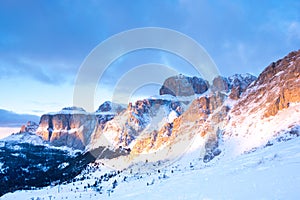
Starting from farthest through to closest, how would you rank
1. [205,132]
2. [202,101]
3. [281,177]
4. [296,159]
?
[202,101] < [205,132] < [296,159] < [281,177]

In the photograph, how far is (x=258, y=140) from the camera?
83.1 meters

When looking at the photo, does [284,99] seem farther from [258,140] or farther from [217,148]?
[217,148]

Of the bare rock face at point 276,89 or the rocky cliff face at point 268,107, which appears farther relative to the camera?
the bare rock face at point 276,89

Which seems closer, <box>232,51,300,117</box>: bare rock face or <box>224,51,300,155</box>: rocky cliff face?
<box>224,51,300,155</box>: rocky cliff face

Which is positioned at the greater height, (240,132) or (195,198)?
(240,132)

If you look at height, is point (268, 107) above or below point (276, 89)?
below

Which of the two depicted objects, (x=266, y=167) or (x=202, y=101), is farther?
(x=202, y=101)

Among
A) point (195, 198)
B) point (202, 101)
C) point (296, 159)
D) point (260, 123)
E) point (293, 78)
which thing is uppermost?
point (202, 101)

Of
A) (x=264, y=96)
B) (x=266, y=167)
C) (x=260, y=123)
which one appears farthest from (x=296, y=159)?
(x=264, y=96)

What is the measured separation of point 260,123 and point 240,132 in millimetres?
9236

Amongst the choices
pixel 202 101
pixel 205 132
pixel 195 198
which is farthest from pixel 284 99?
pixel 202 101

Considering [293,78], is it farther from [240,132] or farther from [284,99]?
[240,132]

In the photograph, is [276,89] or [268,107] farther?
[276,89]

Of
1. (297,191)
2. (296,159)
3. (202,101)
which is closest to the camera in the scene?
(297,191)
